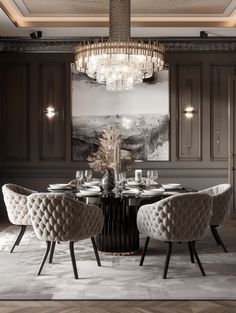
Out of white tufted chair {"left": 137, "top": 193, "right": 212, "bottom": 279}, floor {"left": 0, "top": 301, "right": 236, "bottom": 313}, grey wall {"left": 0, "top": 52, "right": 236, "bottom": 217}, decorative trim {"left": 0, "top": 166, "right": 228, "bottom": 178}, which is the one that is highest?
grey wall {"left": 0, "top": 52, "right": 236, "bottom": 217}

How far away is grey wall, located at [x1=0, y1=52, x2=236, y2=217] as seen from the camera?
639 centimetres

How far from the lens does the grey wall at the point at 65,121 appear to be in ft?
21.0

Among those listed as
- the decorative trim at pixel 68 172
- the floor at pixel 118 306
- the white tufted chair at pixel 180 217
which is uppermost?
the decorative trim at pixel 68 172

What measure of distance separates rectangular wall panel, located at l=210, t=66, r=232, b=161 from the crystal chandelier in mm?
1922

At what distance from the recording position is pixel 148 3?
527cm

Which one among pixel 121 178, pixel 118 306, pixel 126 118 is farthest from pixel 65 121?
pixel 118 306

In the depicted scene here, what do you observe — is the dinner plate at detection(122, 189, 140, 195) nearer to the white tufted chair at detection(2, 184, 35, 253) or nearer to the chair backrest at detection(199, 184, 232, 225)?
the chair backrest at detection(199, 184, 232, 225)

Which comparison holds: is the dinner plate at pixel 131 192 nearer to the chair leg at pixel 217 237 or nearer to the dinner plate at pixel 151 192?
the dinner plate at pixel 151 192

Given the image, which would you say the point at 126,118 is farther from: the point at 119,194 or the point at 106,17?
the point at 119,194

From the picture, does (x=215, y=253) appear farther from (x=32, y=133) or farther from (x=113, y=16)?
(x=32, y=133)

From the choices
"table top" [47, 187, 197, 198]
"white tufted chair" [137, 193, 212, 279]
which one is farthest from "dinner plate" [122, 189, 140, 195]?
"white tufted chair" [137, 193, 212, 279]

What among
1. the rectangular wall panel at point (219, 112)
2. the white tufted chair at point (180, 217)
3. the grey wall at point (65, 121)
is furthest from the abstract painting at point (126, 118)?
the white tufted chair at point (180, 217)

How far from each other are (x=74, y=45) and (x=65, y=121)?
3.22 ft

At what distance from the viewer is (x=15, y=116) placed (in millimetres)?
6414
